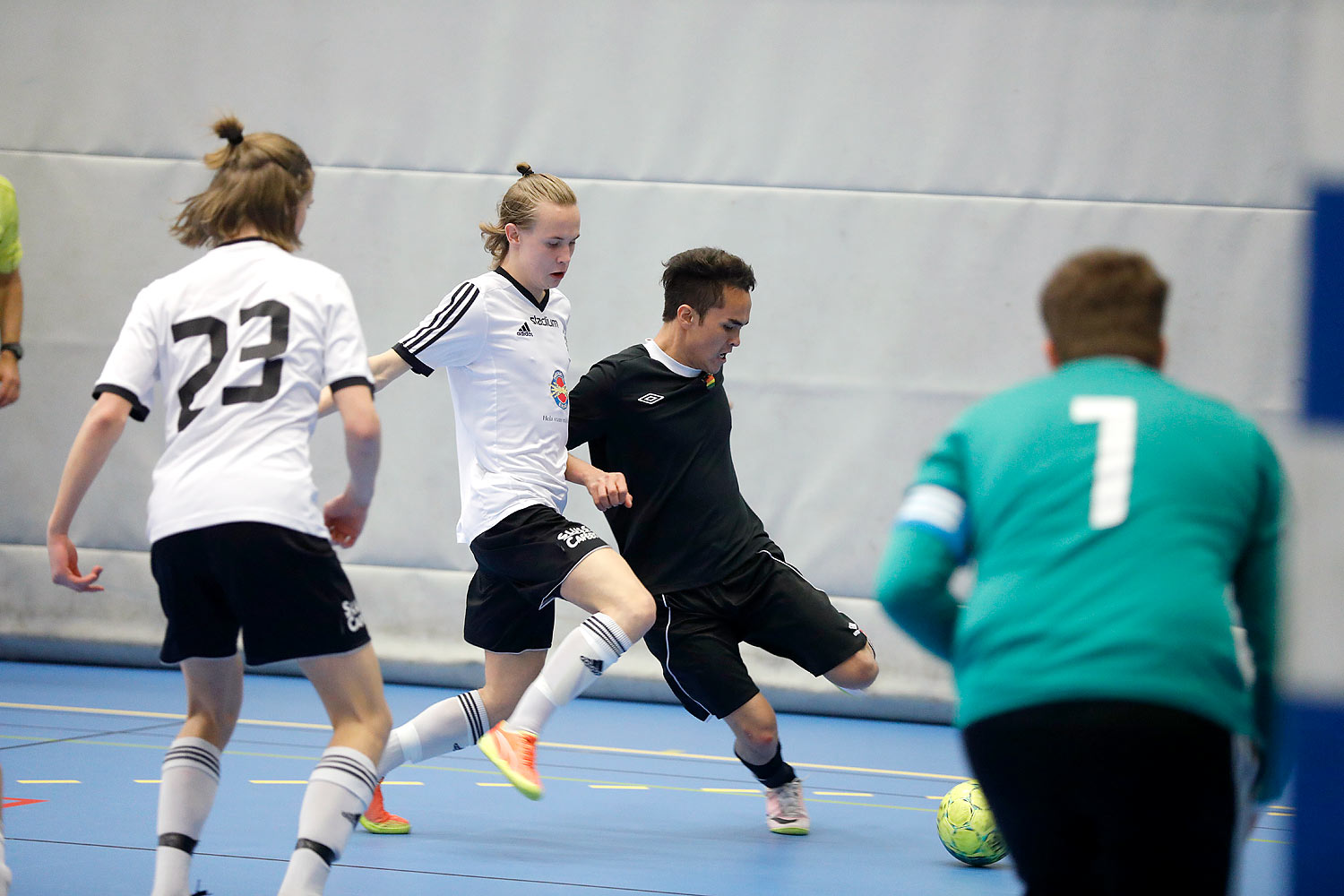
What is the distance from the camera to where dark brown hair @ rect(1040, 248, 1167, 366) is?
5.97ft

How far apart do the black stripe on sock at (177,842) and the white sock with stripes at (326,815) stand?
0.25m

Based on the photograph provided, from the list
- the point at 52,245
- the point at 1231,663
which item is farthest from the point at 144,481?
the point at 1231,663

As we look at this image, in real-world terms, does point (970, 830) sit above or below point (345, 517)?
below

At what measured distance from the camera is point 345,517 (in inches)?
108

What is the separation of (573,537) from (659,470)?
1.93 ft

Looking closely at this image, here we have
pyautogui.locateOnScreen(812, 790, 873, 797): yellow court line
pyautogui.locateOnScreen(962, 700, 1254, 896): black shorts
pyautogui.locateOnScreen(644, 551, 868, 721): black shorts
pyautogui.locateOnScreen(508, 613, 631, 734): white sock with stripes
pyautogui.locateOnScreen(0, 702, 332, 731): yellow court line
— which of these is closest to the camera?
pyautogui.locateOnScreen(962, 700, 1254, 896): black shorts

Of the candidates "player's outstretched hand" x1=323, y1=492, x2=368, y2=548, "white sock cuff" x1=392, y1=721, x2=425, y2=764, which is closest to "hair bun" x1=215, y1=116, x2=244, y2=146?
"player's outstretched hand" x1=323, y1=492, x2=368, y2=548

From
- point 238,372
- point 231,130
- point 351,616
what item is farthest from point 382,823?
point 231,130

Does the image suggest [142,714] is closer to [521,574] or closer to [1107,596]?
[521,574]

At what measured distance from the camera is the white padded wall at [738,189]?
6398mm

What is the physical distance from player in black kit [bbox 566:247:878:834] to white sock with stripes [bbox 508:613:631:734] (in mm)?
570

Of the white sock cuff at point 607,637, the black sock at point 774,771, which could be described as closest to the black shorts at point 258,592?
the white sock cuff at point 607,637

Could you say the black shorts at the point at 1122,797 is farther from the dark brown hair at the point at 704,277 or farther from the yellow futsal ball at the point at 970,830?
the dark brown hair at the point at 704,277

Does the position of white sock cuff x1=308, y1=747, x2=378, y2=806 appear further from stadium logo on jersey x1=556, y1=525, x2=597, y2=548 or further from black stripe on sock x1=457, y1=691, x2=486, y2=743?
black stripe on sock x1=457, y1=691, x2=486, y2=743
